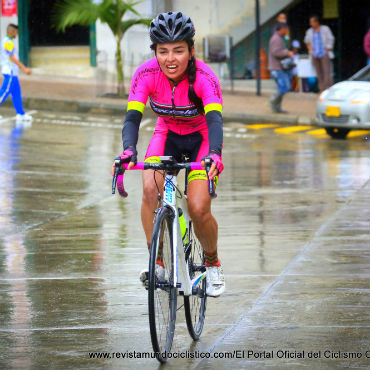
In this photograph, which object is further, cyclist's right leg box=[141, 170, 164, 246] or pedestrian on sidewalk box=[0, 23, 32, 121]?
pedestrian on sidewalk box=[0, 23, 32, 121]

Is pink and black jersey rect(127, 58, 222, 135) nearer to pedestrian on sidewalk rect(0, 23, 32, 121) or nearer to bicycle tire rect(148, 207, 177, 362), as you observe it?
bicycle tire rect(148, 207, 177, 362)

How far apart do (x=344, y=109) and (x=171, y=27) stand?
1335cm

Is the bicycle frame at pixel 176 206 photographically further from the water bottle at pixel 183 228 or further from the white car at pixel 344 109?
the white car at pixel 344 109

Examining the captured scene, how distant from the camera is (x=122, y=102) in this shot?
23.7m

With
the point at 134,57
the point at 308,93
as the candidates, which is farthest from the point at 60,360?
the point at 134,57

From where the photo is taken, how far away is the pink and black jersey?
6.07m

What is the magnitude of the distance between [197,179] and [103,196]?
249 inches

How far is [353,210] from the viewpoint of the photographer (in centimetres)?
1105

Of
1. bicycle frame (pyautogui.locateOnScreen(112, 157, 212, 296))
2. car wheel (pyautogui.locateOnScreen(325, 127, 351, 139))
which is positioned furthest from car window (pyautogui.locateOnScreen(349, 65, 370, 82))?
bicycle frame (pyautogui.locateOnScreen(112, 157, 212, 296))

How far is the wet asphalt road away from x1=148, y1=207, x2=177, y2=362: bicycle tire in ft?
0.54

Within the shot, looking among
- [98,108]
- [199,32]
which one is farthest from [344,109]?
[199,32]

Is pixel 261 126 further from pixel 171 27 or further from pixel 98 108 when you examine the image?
pixel 171 27

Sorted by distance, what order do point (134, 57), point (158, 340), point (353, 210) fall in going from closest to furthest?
point (158, 340)
point (353, 210)
point (134, 57)

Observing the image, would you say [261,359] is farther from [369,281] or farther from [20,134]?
[20,134]
